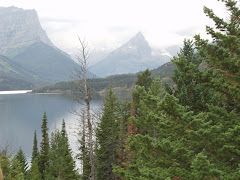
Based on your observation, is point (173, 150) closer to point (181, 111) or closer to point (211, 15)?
point (181, 111)

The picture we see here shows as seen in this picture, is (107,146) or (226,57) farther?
(107,146)

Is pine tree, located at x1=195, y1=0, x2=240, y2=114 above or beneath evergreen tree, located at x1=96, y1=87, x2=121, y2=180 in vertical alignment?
above

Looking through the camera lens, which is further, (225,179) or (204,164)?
(225,179)

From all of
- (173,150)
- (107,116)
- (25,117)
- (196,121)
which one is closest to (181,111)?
(196,121)

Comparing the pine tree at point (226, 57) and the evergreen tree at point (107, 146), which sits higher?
the pine tree at point (226, 57)

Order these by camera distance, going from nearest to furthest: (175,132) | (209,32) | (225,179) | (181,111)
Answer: (225,179), (181,111), (175,132), (209,32)

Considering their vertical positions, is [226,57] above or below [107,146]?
above

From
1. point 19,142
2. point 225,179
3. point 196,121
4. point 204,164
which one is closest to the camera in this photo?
point 204,164

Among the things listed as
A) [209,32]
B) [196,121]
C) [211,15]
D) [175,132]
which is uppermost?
[211,15]

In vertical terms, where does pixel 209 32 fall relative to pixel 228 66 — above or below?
above

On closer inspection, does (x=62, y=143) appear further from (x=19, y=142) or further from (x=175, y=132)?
(x=19, y=142)

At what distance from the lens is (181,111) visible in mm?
9203

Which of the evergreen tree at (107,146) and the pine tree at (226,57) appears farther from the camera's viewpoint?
the evergreen tree at (107,146)

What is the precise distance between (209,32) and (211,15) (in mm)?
1273
